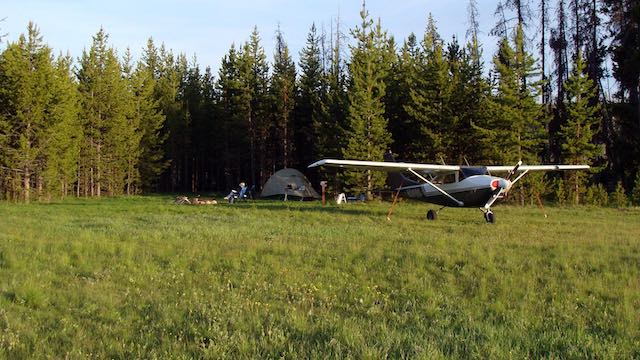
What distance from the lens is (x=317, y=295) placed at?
614cm

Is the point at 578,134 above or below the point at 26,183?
above

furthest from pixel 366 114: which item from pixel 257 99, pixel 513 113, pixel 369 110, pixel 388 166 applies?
pixel 257 99

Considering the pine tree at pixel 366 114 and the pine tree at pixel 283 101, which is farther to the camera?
the pine tree at pixel 283 101

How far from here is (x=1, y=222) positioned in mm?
14602

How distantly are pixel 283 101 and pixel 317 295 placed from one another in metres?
38.0

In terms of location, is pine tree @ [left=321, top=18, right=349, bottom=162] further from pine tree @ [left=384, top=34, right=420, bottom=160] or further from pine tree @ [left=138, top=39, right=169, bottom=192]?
pine tree @ [left=138, top=39, right=169, bottom=192]

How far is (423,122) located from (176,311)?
87.7 ft

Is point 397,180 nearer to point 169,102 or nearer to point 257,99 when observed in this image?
point 257,99

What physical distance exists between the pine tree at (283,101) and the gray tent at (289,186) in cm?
554

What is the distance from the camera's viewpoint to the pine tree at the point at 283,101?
142ft

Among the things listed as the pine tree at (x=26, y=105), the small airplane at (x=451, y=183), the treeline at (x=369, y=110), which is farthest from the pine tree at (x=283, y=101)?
the small airplane at (x=451, y=183)

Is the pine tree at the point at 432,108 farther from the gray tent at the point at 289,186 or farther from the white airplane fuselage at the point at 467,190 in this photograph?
the white airplane fuselage at the point at 467,190

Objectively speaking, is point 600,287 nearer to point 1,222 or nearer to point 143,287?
point 143,287

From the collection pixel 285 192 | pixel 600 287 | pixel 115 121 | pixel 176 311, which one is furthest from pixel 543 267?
pixel 115 121
